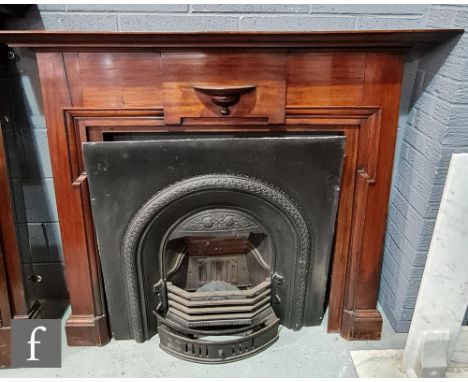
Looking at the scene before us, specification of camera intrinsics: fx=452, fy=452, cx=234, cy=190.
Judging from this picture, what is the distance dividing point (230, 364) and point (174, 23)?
44.6 inches

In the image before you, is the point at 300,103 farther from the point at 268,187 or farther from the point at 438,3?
the point at 438,3

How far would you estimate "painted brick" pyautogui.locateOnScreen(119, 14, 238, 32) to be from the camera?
1.39 m

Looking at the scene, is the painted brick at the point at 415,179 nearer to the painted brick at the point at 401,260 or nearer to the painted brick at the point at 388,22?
the painted brick at the point at 401,260

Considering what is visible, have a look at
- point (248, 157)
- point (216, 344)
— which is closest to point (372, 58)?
point (248, 157)

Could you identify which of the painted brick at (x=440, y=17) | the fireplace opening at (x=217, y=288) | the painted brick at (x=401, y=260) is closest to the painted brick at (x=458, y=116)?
the painted brick at (x=440, y=17)

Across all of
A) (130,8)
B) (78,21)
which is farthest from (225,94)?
(78,21)

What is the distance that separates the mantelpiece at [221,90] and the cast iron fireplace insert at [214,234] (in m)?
0.07

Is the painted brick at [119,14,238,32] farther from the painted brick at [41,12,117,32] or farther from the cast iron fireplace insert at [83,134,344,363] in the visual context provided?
the cast iron fireplace insert at [83,134,344,363]

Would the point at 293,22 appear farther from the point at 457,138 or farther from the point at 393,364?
the point at 393,364

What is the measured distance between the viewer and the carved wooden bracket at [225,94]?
4.14 ft

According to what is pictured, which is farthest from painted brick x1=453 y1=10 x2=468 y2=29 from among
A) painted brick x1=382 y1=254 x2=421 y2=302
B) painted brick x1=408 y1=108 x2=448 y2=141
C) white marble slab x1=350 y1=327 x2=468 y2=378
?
white marble slab x1=350 y1=327 x2=468 y2=378

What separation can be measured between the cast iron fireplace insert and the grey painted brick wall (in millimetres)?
275

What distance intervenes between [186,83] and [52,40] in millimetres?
369

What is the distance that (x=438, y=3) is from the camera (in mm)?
1327
